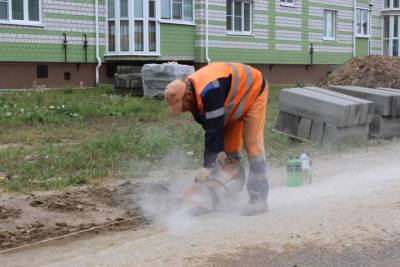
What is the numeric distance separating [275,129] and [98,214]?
18.3 feet

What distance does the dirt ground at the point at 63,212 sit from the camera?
5836 mm

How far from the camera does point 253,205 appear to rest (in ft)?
20.6

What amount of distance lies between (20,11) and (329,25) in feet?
54.7

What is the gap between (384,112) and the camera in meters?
11.3

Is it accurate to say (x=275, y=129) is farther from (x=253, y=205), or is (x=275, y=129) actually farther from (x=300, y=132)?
(x=253, y=205)

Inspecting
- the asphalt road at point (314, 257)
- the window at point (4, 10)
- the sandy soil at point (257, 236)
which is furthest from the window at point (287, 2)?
the asphalt road at point (314, 257)

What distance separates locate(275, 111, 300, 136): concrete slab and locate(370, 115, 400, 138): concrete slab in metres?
1.44

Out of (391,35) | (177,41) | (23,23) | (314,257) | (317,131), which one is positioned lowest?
(314,257)

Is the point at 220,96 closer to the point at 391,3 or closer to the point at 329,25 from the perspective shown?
the point at 329,25

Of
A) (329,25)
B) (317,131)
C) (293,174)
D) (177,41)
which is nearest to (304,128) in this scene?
(317,131)

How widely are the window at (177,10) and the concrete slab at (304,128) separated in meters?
12.6

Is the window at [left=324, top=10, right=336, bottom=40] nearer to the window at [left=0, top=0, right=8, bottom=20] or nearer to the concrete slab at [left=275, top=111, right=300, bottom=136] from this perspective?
the window at [left=0, top=0, right=8, bottom=20]

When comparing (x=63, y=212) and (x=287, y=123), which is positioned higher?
(x=287, y=123)

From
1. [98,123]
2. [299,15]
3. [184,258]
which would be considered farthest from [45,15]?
[184,258]
